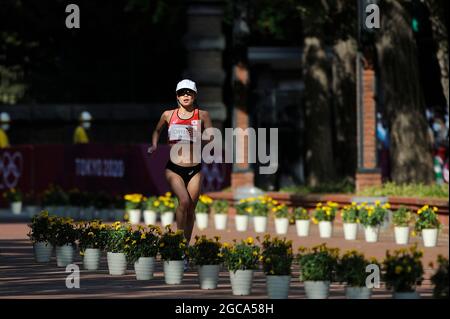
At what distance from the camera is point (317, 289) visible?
16.9 meters

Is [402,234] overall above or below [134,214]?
below

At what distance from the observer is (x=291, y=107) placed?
43.5 meters

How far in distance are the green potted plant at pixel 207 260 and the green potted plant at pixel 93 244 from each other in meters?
2.34

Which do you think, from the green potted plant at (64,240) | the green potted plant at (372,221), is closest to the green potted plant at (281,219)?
the green potted plant at (372,221)

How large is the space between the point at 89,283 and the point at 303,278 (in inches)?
105

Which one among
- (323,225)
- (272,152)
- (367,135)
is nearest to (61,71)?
(272,152)

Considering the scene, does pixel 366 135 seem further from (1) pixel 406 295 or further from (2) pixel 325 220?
(1) pixel 406 295

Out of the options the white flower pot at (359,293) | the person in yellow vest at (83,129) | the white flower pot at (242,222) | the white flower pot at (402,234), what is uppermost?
the person in yellow vest at (83,129)

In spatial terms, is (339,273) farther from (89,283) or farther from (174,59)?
(174,59)

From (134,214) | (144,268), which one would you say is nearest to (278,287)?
(144,268)

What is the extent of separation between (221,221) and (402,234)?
5.95 meters

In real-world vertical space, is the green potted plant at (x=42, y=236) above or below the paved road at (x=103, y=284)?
above

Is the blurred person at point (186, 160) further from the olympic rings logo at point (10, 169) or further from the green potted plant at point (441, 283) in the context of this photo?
the olympic rings logo at point (10, 169)

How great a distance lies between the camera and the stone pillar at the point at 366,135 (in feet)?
104
